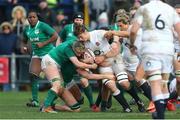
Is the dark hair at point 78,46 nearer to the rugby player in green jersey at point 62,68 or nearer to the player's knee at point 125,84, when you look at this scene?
the rugby player in green jersey at point 62,68

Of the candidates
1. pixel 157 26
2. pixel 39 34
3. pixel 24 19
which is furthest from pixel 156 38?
pixel 24 19

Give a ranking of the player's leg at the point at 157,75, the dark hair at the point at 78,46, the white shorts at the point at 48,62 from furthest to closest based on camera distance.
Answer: the white shorts at the point at 48,62, the dark hair at the point at 78,46, the player's leg at the point at 157,75

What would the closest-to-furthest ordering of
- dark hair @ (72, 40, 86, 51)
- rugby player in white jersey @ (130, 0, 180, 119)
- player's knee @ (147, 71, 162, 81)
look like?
player's knee @ (147, 71, 162, 81) < rugby player in white jersey @ (130, 0, 180, 119) < dark hair @ (72, 40, 86, 51)

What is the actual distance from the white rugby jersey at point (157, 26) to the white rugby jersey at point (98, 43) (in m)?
3.11

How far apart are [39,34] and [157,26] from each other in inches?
242

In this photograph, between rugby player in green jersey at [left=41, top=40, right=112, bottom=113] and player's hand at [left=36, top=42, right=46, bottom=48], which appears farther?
player's hand at [left=36, top=42, right=46, bottom=48]

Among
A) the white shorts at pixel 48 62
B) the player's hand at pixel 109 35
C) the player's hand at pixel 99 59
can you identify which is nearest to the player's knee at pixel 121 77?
the player's hand at pixel 99 59

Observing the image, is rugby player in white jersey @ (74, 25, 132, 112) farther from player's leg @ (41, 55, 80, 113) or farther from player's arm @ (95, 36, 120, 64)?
player's leg @ (41, 55, 80, 113)

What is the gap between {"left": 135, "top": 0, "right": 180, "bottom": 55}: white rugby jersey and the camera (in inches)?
517

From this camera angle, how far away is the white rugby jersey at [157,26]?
13141 mm

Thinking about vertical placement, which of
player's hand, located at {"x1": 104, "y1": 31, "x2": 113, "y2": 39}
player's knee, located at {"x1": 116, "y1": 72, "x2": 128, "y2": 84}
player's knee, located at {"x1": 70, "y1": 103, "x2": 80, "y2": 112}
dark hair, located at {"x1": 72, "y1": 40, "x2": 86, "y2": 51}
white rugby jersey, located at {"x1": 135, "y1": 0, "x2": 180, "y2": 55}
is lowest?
player's knee, located at {"x1": 70, "y1": 103, "x2": 80, "y2": 112}

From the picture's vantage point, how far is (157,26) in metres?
13.2

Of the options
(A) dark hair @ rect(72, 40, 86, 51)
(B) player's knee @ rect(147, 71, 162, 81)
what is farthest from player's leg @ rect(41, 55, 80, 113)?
(B) player's knee @ rect(147, 71, 162, 81)

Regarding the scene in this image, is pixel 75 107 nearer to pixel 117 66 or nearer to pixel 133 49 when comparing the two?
pixel 117 66
